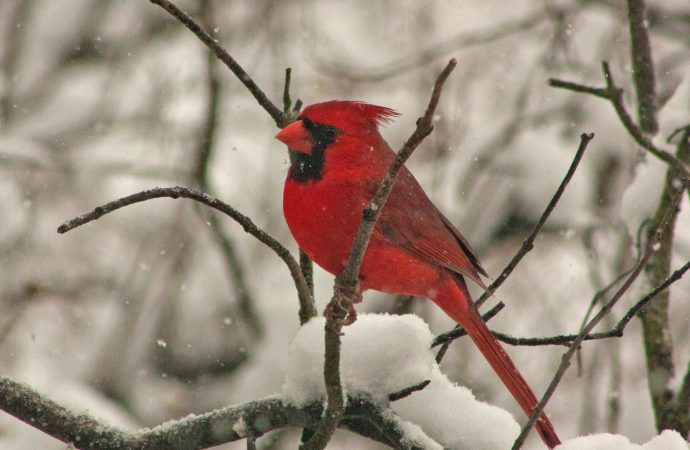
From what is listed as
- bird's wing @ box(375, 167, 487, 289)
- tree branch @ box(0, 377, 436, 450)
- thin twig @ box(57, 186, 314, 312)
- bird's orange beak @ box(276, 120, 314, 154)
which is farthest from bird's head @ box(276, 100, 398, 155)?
tree branch @ box(0, 377, 436, 450)

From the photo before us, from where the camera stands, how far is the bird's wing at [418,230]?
121 inches

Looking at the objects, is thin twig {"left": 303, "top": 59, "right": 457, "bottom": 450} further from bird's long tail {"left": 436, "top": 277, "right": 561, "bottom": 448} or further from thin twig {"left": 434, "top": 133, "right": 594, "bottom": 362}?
bird's long tail {"left": 436, "top": 277, "right": 561, "bottom": 448}

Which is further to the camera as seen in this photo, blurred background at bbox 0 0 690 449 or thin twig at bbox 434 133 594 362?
blurred background at bbox 0 0 690 449

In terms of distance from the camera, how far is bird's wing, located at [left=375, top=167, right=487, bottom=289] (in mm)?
3074

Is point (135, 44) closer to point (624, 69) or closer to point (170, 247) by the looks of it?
point (170, 247)

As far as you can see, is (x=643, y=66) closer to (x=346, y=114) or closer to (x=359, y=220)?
(x=346, y=114)

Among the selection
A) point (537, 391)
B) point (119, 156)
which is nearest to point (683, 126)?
point (537, 391)

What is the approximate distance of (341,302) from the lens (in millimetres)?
1958

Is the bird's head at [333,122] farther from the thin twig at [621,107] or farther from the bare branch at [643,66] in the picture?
the bare branch at [643,66]

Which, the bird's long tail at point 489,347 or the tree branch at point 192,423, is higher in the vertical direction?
the bird's long tail at point 489,347

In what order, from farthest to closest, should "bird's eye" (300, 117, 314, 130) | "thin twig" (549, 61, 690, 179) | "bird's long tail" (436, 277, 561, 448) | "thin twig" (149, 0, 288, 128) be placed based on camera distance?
1. "bird's eye" (300, 117, 314, 130)
2. "bird's long tail" (436, 277, 561, 448)
3. "thin twig" (549, 61, 690, 179)
4. "thin twig" (149, 0, 288, 128)

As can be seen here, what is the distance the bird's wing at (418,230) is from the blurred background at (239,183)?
5.12 ft

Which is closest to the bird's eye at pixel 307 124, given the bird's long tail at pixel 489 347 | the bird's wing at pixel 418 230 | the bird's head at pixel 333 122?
the bird's head at pixel 333 122

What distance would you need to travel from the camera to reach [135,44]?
22.0 ft
